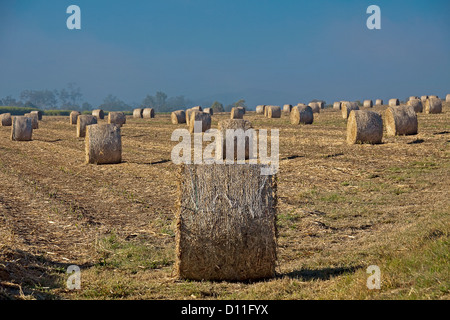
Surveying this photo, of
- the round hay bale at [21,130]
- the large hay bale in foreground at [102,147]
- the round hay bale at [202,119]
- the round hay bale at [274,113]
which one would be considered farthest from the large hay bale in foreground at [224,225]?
the round hay bale at [274,113]

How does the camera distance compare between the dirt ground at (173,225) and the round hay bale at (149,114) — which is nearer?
the dirt ground at (173,225)

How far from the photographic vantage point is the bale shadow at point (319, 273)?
773cm

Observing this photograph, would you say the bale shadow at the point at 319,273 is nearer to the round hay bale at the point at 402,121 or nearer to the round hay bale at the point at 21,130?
the round hay bale at the point at 402,121

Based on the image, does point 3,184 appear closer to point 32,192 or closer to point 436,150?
point 32,192

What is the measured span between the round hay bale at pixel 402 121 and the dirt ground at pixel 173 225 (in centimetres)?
285

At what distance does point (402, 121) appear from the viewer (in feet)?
80.0

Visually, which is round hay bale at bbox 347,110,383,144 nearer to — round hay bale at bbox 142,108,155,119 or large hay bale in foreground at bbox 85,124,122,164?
large hay bale in foreground at bbox 85,124,122,164

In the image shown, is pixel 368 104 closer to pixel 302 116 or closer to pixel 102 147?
pixel 302 116

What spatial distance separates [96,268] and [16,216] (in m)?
4.35

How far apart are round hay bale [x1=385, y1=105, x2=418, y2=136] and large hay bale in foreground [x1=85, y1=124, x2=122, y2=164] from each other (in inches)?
490

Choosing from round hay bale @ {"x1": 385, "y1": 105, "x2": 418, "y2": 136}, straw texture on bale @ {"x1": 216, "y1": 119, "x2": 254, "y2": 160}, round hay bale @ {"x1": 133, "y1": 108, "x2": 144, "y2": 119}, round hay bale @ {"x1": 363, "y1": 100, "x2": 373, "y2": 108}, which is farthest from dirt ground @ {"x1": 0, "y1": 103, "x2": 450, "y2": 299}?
round hay bale @ {"x1": 363, "y1": 100, "x2": 373, "y2": 108}

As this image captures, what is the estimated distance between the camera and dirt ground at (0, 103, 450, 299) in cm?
748

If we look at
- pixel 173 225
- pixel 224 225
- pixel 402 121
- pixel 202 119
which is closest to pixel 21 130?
pixel 202 119
